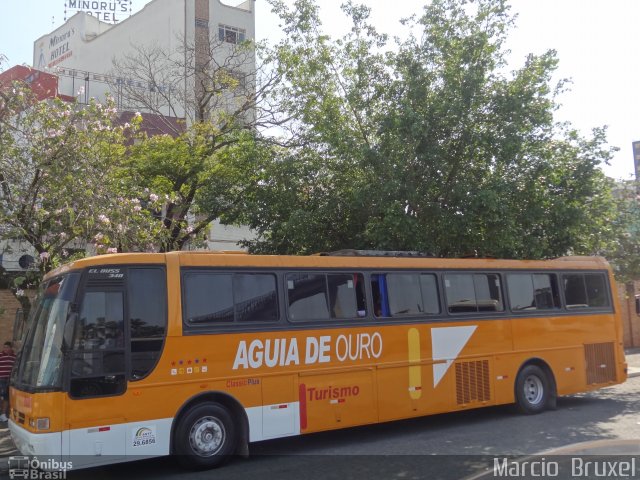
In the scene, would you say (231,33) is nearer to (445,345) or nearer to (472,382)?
(445,345)

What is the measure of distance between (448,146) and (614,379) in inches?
260

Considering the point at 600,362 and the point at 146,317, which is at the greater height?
the point at 146,317

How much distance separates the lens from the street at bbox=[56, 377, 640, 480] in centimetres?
839

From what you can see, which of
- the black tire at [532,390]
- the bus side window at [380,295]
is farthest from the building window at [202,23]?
the black tire at [532,390]

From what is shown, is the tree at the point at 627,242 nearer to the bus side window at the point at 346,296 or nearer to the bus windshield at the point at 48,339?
the bus side window at the point at 346,296

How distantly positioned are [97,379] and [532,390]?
29.3 ft

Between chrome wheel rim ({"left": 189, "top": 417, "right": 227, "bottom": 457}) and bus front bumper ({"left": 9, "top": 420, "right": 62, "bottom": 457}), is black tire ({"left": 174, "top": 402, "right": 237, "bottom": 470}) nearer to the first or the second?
chrome wheel rim ({"left": 189, "top": 417, "right": 227, "bottom": 457})

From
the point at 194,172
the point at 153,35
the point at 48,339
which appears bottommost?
the point at 48,339

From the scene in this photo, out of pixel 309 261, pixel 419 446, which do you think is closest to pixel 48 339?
pixel 309 261

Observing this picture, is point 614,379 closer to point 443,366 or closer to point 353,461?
point 443,366

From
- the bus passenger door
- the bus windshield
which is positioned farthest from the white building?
the bus passenger door

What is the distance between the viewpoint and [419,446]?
390 inches

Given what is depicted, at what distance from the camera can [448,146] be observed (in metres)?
13.9

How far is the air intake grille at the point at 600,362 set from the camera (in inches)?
547
